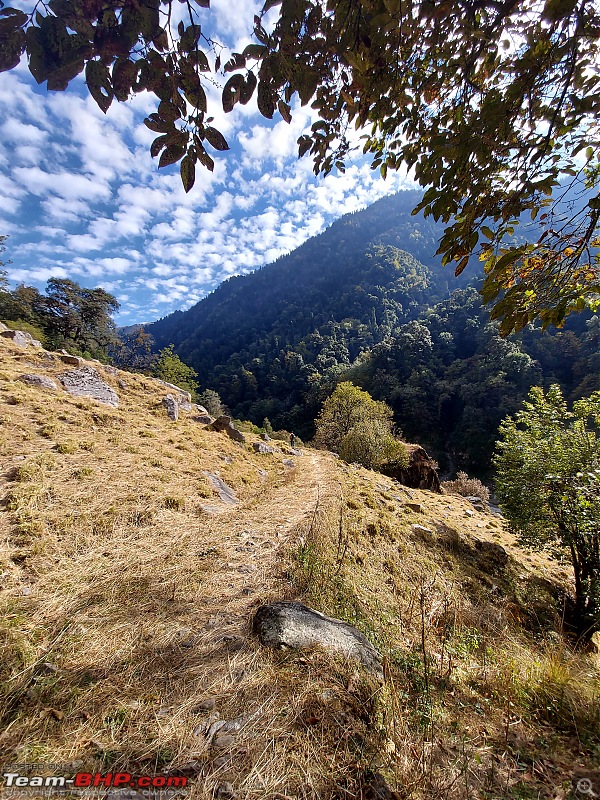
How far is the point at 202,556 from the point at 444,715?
2916mm

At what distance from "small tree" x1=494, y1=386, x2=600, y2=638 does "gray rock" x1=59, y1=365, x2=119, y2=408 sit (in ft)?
40.5

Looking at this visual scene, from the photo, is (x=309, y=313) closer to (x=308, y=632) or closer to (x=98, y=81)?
(x=308, y=632)

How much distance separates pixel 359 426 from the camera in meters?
19.6

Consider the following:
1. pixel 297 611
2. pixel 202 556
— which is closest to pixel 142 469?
pixel 202 556

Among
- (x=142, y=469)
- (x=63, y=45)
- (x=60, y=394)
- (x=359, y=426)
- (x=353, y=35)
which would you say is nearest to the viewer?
(x=63, y=45)

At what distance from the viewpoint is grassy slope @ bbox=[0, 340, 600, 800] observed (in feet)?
4.92

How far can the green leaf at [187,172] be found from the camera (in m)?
1.29

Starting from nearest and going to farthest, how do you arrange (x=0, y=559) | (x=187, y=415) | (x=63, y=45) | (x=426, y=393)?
(x=63, y=45)
(x=0, y=559)
(x=187, y=415)
(x=426, y=393)

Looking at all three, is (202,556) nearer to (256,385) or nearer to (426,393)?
(426,393)

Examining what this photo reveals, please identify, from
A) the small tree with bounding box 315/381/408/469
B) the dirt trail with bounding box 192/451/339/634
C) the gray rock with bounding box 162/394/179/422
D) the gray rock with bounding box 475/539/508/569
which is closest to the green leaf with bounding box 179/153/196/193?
the dirt trail with bounding box 192/451/339/634

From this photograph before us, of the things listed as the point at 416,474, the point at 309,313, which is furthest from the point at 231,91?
the point at 309,313

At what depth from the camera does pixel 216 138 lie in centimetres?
127

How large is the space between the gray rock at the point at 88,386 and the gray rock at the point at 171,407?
5.23ft

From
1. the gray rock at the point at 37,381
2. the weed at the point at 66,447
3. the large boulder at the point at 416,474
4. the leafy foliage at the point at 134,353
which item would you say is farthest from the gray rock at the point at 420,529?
the leafy foliage at the point at 134,353
